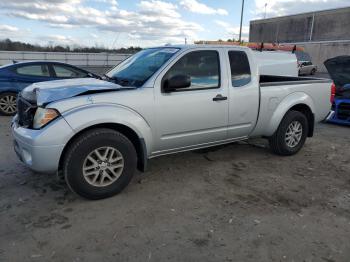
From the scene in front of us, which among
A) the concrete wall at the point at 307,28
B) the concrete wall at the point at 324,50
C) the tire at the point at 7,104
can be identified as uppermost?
the concrete wall at the point at 307,28

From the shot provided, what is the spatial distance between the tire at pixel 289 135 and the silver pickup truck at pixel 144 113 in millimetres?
21

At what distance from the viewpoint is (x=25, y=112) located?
159 inches

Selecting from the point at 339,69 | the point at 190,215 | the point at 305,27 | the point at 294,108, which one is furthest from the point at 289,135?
the point at 305,27

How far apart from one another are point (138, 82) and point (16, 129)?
5.05 ft

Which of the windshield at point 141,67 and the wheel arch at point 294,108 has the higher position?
the windshield at point 141,67

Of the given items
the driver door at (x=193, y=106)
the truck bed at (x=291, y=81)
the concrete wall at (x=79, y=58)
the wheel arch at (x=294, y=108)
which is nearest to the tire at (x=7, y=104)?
the driver door at (x=193, y=106)

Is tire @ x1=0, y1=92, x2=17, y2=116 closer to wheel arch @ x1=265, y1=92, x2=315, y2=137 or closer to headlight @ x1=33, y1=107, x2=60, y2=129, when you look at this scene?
headlight @ x1=33, y1=107, x2=60, y2=129

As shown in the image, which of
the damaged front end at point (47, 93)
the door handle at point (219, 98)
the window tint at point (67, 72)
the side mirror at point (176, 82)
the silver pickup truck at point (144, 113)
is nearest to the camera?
the silver pickup truck at point (144, 113)

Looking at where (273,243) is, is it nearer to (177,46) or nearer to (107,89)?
(107,89)

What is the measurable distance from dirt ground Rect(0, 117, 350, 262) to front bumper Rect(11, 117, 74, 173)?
1.66ft

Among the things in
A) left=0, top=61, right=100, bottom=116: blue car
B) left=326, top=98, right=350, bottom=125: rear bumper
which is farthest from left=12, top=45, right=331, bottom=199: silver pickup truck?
left=0, top=61, right=100, bottom=116: blue car

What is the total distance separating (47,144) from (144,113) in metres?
1.16

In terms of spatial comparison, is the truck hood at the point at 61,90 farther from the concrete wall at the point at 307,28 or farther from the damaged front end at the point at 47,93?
the concrete wall at the point at 307,28

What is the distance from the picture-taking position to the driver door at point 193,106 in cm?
440
